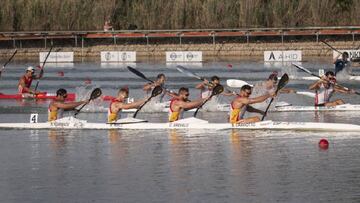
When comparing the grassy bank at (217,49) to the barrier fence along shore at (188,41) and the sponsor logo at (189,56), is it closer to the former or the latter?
the barrier fence along shore at (188,41)

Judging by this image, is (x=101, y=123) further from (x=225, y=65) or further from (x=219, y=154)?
(x=225, y=65)

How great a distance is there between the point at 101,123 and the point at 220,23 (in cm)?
3598

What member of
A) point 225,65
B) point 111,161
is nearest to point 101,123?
point 111,161

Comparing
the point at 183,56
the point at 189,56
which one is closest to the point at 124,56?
the point at 183,56

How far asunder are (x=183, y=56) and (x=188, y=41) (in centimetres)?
457

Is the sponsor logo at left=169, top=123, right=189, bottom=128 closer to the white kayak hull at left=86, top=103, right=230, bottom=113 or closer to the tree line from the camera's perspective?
the white kayak hull at left=86, top=103, right=230, bottom=113

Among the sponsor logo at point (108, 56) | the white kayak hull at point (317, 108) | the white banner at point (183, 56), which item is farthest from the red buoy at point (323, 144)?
the sponsor logo at point (108, 56)

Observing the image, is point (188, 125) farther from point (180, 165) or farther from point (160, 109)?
point (160, 109)

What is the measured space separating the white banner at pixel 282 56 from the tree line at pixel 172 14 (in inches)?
286

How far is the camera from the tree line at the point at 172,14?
63000 mm

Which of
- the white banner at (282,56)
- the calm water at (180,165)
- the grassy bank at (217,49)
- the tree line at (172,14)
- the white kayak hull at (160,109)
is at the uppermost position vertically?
the tree line at (172,14)

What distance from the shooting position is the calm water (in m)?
18.7

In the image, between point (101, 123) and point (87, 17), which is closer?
point (101, 123)

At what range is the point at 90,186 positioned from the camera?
64.4ft
